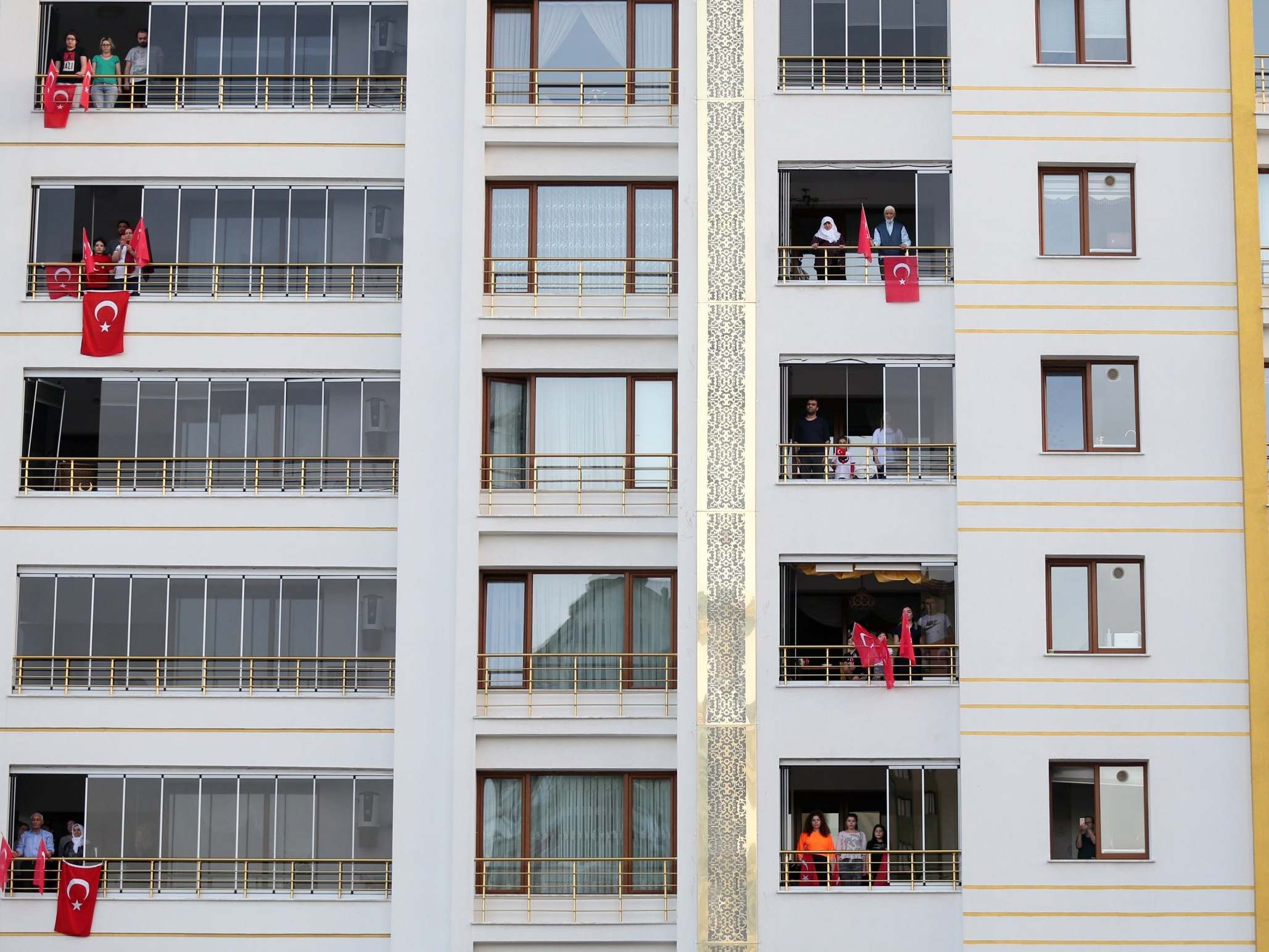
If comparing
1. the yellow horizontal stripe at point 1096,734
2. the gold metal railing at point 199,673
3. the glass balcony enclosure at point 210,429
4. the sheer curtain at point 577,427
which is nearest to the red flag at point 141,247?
the glass balcony enclosure at point 210,429

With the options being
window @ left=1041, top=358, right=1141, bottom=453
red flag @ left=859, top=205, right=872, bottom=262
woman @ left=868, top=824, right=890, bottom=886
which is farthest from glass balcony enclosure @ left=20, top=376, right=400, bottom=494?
window @ left=1041, top=358, right=1141, bottom=453

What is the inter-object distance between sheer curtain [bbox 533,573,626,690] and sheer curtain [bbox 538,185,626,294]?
4.83 m

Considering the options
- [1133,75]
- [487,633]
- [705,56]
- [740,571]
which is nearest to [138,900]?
[487,633]

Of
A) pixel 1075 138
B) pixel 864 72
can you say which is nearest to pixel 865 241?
pixel 864 72

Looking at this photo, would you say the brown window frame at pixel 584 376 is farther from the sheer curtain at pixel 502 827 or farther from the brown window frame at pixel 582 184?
the sheer curtain at pixel 502 827

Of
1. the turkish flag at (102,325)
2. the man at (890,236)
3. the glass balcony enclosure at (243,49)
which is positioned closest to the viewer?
the man at (890,236)

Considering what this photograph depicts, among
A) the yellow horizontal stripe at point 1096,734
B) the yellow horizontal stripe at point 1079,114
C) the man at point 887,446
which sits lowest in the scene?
the yellow horizontal stripe at point 1096,734

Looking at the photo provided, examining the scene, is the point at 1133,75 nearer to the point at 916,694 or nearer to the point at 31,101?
the point at 916,694

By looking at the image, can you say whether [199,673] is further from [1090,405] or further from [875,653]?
[1090,405]

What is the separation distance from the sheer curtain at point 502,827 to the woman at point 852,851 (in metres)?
4.93

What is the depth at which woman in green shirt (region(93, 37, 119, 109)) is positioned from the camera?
28.3 metres

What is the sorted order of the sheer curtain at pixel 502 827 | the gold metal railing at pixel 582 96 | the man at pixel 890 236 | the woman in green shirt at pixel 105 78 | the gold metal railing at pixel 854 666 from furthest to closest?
1. the woman in green shirt at pixel 105 78
2. the gold metal railing at pixel 582 96
3. the man at pixel 890 236
4. the sheer curtain at pixel 502 827
5. the gold metal railing at pixel 854 666

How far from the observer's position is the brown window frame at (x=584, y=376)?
89.1 feet

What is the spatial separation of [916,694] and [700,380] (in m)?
5.85
